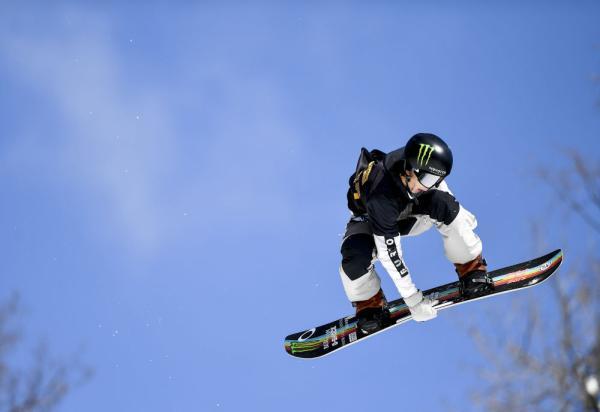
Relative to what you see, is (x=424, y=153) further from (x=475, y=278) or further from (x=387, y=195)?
(x=475, y=278)

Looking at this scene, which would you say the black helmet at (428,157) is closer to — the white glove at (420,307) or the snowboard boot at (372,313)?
the white glove at (420,307)

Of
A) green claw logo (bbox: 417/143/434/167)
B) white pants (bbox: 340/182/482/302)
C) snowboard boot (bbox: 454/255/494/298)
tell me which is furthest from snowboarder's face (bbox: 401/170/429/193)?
snowboard boot (bbox: 454/255/494/298)

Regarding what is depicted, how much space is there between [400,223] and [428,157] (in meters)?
1.44

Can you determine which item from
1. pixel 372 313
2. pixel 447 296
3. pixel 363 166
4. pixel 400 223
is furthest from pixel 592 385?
pixel 363 166

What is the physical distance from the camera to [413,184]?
7.57 m

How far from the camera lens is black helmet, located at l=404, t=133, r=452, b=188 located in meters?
7.30

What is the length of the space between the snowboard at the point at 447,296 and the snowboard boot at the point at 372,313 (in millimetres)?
100

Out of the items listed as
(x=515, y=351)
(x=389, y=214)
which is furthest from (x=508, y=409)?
(x=389, y=214)

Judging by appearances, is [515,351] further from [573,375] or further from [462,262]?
[462,262]

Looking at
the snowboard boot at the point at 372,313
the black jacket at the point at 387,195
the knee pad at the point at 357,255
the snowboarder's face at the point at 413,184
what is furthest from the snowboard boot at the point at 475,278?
the snowboarder's face at the point at 413,184

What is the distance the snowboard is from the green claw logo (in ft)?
7.56

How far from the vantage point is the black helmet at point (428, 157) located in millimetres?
7297

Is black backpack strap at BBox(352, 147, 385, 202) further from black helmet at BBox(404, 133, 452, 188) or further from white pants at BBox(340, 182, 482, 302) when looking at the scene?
black helmet at BBox(404, 133, 452, 188)

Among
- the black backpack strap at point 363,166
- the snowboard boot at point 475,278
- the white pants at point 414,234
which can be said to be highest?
the black backpack strap at point 363,166
